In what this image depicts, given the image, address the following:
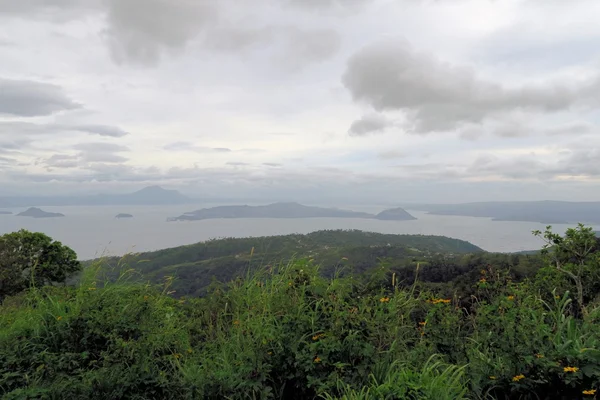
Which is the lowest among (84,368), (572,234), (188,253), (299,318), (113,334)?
(188,253)

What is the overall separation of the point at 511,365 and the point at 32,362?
3.79 m

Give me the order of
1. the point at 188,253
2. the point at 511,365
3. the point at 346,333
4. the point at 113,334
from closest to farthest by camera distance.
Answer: the point at 511,365, the point at 346,333, the point at 113,334, the point at 188,253

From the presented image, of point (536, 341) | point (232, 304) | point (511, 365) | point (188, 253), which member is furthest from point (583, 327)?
point (188, 253)

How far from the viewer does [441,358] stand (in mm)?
3105

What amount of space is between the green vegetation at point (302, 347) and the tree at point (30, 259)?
1211 centimetres

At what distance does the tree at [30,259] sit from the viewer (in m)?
13.8

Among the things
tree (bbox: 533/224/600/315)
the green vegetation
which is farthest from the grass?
tree (bbox: 533/224/600/315)

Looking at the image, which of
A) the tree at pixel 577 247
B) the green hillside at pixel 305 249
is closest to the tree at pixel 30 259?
the tree at pixel 577 247

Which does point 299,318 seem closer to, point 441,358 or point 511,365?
point 441,358

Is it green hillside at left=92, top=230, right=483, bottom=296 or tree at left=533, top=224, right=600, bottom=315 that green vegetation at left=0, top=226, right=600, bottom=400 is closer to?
tree at left=533, top=224, right=600, bottom=315

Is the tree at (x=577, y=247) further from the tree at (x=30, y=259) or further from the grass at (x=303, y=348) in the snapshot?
the tree at (x=30, y=259)

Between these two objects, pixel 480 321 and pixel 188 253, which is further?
pixel 188 253

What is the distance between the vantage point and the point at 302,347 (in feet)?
9.84

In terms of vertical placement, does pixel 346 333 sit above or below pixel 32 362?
above
